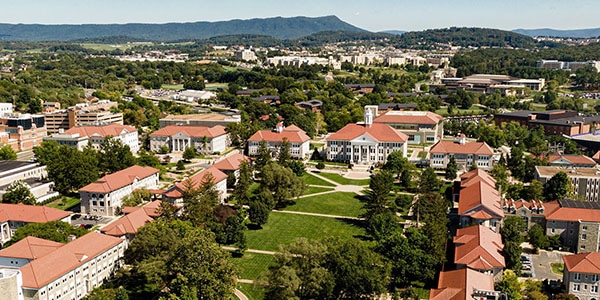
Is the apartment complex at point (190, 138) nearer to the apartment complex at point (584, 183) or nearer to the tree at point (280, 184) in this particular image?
the tree at point (280, 184)

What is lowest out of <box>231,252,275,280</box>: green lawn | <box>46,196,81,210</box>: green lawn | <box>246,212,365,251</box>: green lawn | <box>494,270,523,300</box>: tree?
<box>231,252,275,280</box>: green lawn

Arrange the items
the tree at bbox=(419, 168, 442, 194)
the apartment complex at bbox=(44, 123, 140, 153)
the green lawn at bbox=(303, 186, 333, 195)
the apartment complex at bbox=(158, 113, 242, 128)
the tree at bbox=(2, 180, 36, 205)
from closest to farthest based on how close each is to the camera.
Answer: the tree at bbox=(2, 180, 36, 205)
the tree at bbox=(419, 168, 442, 194)
the green lawn at bbox=(303, 186, 333, 195)
the apartment complex at bbox=(44, 123, 140, 153)
the apartment complex at bbox=(158, 113, 242, 128)

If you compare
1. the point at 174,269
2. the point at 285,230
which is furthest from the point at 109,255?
the point at 285,230

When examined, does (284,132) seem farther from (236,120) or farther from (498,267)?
(498,267)

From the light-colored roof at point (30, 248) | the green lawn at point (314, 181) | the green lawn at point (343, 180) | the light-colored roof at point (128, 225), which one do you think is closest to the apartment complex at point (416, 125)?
the green lawn at point (343, 180)

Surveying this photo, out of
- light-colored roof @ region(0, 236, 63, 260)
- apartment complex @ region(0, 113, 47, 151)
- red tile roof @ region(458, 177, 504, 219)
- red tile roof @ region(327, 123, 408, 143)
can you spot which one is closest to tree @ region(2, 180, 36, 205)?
light-colored roof @ region(0, 236, 63, 260)

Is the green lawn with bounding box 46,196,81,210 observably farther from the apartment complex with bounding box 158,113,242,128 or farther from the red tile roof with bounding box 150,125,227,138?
the apartment complex with bounding box 158,113,242,128

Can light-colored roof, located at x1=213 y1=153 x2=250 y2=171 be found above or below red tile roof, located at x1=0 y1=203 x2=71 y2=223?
above

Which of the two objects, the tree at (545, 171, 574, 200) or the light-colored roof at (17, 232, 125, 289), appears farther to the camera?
the tree at (545, 171, 574, 200)

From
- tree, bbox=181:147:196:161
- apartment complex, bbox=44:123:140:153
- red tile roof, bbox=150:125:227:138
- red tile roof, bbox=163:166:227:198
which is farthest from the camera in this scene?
red tile roof, bbox=150:125:227:138
